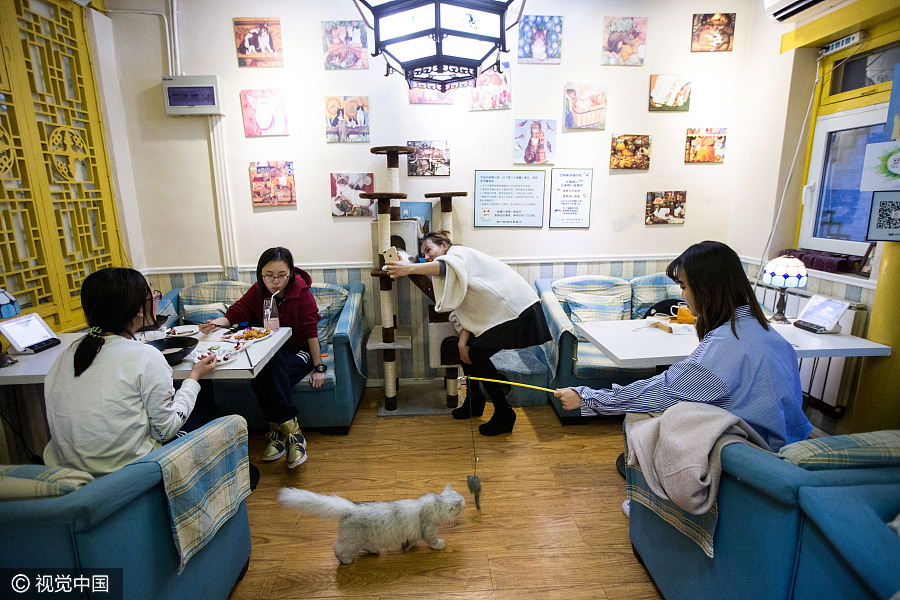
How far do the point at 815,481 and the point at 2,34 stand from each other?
4.06 meters

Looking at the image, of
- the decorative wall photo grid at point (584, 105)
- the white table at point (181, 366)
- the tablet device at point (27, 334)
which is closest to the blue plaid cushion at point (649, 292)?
the decorative wall photo grid at point (584, 105)

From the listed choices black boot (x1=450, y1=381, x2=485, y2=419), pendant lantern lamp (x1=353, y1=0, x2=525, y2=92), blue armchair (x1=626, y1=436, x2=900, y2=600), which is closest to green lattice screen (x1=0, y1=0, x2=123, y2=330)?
pendant lantern lamp (x1=353, y1=0, x2=525, y2=92)

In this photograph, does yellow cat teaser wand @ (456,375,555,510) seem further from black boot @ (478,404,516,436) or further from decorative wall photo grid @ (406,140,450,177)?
decorative wall photo grid @ (406,140,450,177)

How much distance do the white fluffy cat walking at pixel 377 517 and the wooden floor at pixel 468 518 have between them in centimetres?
13

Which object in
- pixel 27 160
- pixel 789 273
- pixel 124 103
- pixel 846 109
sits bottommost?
pixel 789 273

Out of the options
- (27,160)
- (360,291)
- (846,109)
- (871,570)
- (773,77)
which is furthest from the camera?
(360,291)

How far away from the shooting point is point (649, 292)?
361 centimetres

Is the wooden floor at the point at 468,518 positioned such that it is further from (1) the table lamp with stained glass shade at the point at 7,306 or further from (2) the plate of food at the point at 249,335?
(1) the table lamp with stained glass shade at the point at 7,306

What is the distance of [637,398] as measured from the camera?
1.58 meters

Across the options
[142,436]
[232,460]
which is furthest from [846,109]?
[142,436]

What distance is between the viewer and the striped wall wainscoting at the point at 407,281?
368 cm

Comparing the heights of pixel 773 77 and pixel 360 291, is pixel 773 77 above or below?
above

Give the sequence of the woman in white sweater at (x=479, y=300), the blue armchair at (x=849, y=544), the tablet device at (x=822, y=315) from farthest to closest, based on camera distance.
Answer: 1. the woman in white sweater at (x=479, y=300)
2. the tablet device at (x=822, y=315)
3. the blue armchair at (x=849, y=544)

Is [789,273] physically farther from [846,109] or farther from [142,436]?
[142,436]
